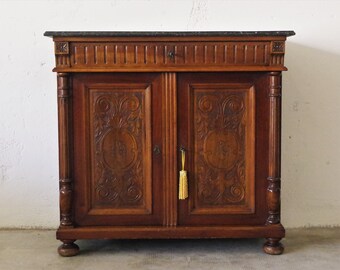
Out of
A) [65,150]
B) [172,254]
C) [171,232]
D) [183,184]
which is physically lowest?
[172,254]

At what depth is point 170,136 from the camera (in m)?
2.67

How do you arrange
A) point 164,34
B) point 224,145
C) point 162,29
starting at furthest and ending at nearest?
point 162,29 → point 224,145 → point 164,34

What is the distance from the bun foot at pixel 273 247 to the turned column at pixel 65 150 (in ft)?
3.21

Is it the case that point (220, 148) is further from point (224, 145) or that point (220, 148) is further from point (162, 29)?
point (162, 29)

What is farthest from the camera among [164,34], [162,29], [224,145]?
[162,29]

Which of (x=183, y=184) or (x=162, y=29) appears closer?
(x=183, y=184)

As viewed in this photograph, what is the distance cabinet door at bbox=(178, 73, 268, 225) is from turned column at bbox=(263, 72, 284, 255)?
1.2 inches

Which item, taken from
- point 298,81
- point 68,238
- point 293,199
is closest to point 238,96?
point 298,81

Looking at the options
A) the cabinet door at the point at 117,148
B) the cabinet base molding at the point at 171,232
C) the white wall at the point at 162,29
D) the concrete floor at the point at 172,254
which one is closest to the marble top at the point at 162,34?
the cabinet door at the point at 117,148

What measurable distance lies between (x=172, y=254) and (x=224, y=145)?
614 millimetres

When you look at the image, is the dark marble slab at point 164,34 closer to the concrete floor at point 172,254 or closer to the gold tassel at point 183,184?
the gold tassel at point 183,184

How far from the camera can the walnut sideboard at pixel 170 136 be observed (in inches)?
103

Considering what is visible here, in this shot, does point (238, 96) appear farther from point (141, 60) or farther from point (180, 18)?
point (180, 18)

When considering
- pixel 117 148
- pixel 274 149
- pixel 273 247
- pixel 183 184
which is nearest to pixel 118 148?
pixel 117 148
